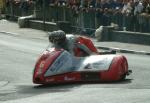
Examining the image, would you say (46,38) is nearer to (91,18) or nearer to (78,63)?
(91,18)

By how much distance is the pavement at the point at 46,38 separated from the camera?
87.5ft

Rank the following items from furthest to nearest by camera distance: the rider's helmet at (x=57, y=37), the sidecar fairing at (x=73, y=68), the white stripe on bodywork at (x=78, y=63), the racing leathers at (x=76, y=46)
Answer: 1. the racing leathers at (x=76, y=46)
2. the rider's helmet at (x=57, y=37)
3. the white stripe on bodywork at (x=78, y=63)
4. the sidecar fairing at (x=73, y=68)

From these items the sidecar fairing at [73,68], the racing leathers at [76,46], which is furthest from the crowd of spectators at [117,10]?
the sidecar fairing at [73,68]

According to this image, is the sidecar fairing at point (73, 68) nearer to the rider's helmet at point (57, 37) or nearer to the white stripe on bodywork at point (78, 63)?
the white stripe on bodywork at point (78, 63)

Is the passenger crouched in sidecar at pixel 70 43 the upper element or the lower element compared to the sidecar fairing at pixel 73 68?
upper

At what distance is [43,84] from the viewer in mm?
15883

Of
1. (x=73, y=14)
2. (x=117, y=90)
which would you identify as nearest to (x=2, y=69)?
(x=117, y=90)

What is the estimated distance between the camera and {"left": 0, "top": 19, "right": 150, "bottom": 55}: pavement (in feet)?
87.5

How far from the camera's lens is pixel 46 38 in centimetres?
3328

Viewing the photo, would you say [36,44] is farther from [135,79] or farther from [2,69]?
[135,79]

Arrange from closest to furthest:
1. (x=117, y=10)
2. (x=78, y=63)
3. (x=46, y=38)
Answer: (x=78, y=63) → (x=117, y=10) → (x=46, y=38)

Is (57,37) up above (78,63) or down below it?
above

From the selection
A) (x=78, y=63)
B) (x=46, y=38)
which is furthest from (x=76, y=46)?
(x=46, y=38)

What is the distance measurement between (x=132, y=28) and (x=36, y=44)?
14.4 feet
